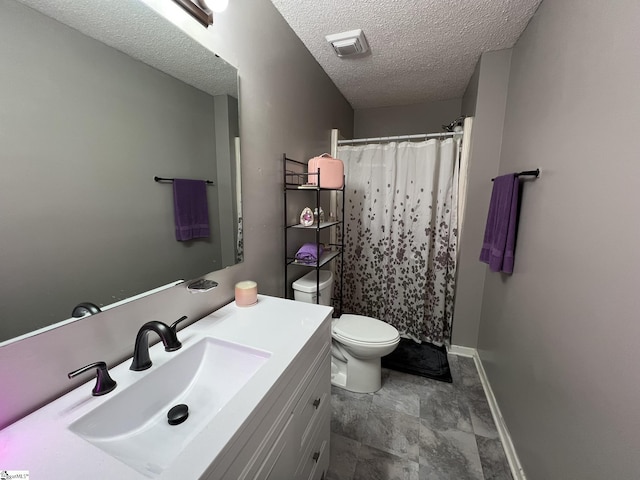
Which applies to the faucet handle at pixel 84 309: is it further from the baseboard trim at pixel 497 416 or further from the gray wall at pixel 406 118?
the gray wall at pixel 406 118

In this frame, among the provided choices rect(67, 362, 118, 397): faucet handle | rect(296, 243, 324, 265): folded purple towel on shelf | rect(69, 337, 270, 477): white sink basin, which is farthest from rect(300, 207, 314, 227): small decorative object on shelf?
rect(67, 362, 118, 397): faucet handle

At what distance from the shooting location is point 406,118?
9.84 feet

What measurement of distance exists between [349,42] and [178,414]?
2.15 meters

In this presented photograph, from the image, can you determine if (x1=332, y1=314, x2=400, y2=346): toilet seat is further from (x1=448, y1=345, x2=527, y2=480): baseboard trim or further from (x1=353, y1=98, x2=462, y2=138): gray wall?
(x1=353, y1=98, x2=462, y2=138): gray wall

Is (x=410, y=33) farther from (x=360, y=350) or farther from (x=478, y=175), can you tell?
(x=360, y=350)

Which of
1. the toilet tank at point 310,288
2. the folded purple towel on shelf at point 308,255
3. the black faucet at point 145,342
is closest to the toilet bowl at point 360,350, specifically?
the toilet tank at point 310,288

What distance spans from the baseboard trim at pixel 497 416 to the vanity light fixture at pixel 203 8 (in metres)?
2.42

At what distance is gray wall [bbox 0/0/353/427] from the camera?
65 centimetres

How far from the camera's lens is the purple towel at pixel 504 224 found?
1.48 meters

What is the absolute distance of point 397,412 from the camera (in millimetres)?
1711

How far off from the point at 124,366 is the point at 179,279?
1.08 feet

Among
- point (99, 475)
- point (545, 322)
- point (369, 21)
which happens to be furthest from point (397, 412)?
point (369, 21)

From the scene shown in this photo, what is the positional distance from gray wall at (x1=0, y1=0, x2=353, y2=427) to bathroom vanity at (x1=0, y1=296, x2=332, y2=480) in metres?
0.07

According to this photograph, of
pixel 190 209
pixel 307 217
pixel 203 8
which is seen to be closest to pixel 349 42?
pixel 203 8
